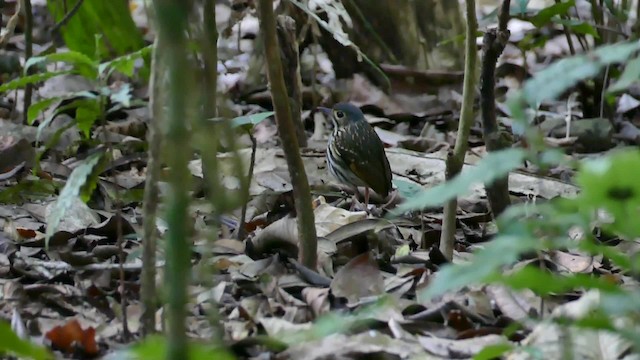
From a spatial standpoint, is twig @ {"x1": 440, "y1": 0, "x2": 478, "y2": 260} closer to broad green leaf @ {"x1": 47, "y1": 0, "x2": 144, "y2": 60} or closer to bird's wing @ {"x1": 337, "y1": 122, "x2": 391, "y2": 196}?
bird's wing @ {"x1": 337, "y1": 122, "x2": 391, "y2": 196}

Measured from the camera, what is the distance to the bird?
448 cm

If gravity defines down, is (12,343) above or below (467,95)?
below

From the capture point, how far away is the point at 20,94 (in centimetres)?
588

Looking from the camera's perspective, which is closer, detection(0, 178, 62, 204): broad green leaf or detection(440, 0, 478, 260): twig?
detection(440, 0, 478, 260): twig

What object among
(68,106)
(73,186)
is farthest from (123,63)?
(73,186)

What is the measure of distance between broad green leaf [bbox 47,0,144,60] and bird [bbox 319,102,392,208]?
1.01 m

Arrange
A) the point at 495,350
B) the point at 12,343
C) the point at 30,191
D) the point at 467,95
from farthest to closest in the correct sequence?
the point at 30,191 < the point at 467,95 < the point at 495,350 < the point at 12,343

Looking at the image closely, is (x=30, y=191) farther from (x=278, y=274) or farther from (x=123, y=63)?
(x=123, y=63)

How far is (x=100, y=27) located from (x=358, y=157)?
51.0 inches

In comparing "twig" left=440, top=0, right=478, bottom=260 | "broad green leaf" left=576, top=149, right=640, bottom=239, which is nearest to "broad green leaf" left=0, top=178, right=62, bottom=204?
"twig" left=440, top=0, right=478, bottom=260

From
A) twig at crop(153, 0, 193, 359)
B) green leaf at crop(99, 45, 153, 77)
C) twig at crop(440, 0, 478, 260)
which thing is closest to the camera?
twig at crop(153, 0, 193, 359)

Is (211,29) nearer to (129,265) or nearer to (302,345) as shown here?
(129,265)

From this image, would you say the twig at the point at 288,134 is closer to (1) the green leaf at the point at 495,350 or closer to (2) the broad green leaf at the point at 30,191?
(1) the green leaf at the point at 495,350

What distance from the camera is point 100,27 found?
15.0ft
